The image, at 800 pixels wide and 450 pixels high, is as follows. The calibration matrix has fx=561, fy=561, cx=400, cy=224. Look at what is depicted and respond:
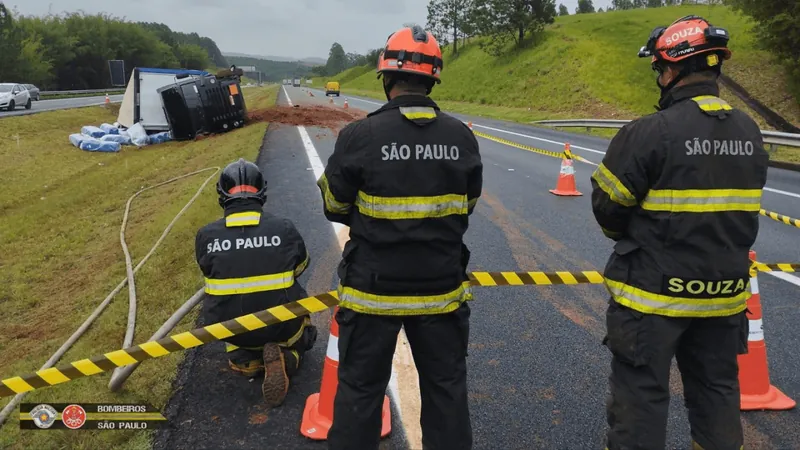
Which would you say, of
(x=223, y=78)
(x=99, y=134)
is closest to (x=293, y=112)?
(x=223, y=78)

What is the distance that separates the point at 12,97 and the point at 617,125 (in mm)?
28563

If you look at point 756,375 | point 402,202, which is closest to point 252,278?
point 402,202

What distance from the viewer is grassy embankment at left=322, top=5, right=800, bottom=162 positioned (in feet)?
88.1

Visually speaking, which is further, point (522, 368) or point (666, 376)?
point (522, 368)

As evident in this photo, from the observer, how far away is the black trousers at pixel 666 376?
8.23ft

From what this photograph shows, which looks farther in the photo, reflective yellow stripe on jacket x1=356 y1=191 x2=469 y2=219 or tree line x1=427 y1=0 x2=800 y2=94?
tree line x1=427 y1=0 x2=800 y2=94

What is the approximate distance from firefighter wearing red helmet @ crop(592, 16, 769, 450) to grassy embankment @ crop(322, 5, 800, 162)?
13.9m

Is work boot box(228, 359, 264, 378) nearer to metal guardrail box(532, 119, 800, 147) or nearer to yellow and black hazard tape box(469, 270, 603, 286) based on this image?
yellow and black hazard tape box(469, 270, 603, 286)

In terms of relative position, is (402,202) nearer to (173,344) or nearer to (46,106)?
(173,344)

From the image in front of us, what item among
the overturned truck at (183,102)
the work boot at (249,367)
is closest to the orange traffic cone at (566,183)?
the work boot at (249,367)

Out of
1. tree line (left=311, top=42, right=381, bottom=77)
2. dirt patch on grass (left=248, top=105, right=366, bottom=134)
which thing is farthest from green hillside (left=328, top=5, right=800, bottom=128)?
tree line (left=311, top=42, right=381, bottom=77)

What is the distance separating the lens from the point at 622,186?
8.29ft

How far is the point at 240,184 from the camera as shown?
13.3ft

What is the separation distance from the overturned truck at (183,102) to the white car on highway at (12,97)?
1234 cm
